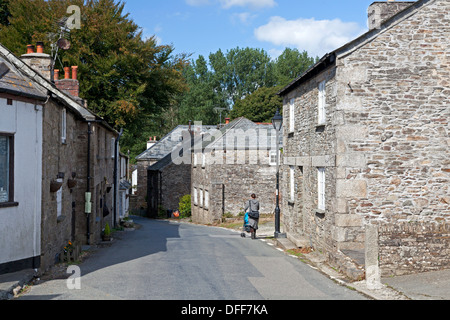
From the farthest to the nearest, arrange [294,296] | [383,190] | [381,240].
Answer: [383,190] < [381,240] < [294,296]

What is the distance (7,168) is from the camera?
1009 centimetres

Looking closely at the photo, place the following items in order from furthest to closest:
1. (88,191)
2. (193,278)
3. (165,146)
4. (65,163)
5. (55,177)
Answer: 1. (165,146)
2. (88,191)
3. (65,163)
4. (55,177)
5. (193,278)

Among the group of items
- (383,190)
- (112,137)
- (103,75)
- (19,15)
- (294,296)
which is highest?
(19,15)

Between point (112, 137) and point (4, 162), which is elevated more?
point (112, 137)

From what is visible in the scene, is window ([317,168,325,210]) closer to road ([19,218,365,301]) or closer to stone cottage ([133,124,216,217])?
road ([19,218,365,301])

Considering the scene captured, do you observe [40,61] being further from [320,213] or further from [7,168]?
[320,213]

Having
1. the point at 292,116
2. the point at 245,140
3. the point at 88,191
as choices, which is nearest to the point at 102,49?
the point at 245,140

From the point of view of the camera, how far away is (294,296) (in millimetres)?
9172

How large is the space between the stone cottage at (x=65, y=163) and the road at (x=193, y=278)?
1.43 meters

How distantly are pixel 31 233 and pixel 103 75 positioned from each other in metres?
19.4

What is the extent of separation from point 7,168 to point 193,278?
4753mm

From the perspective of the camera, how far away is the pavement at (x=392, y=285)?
29.9 feet

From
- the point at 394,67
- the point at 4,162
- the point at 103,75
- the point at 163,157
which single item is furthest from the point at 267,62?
the point at 4,162
